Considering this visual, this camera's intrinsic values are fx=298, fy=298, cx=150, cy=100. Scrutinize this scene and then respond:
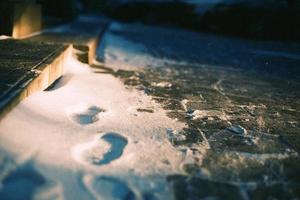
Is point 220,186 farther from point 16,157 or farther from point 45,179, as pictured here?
point 16,157

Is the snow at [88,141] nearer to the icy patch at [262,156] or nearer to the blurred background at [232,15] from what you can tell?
the icy patch at [262,156]

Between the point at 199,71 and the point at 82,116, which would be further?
the point at 199,71

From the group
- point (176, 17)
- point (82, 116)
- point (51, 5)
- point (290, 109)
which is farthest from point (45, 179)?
point (176, 17)

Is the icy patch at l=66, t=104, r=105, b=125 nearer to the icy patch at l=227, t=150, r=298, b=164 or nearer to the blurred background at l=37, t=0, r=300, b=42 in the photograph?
the icy patch at l=227, t=150, r=298, b=164

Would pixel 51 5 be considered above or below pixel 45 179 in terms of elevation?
above

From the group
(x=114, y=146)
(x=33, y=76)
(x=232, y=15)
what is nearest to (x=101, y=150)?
(x=114, y=146)

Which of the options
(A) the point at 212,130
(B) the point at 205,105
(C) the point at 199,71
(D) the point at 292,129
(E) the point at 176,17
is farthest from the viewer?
(E) the point at 176,17
